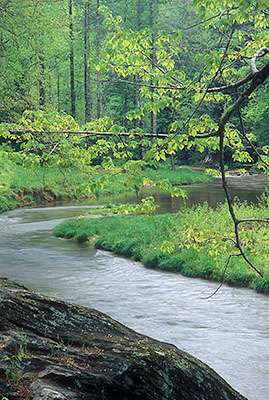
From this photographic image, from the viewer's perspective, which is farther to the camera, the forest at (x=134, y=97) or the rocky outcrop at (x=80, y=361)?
the forest at (x=134, y=97)

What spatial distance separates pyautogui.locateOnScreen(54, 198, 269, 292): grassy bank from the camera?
11.4 m

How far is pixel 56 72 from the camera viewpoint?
48719 millimetres

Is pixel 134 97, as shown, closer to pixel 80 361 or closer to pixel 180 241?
pixel 180 241

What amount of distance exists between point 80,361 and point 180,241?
427 inches

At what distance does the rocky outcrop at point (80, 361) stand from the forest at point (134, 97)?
1.05 m

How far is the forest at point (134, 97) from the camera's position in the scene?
4.58 meters

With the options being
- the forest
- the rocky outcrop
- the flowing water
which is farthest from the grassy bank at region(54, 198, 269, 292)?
the rocky outcrop

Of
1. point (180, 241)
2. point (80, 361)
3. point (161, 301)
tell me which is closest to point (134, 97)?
point (180, 241)

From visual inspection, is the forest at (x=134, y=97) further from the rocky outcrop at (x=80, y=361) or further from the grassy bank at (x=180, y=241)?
the rocky outcrop at (x=80, y=361)

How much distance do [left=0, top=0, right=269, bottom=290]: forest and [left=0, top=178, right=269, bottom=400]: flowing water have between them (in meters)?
1.34

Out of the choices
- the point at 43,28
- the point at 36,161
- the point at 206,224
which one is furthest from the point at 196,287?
the point at 43,28

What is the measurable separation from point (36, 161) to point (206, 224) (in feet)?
33.9

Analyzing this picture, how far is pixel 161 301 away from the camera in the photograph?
33.4 ft

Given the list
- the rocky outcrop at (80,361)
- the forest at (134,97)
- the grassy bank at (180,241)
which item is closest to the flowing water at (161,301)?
the grassy bank at (180,241)
